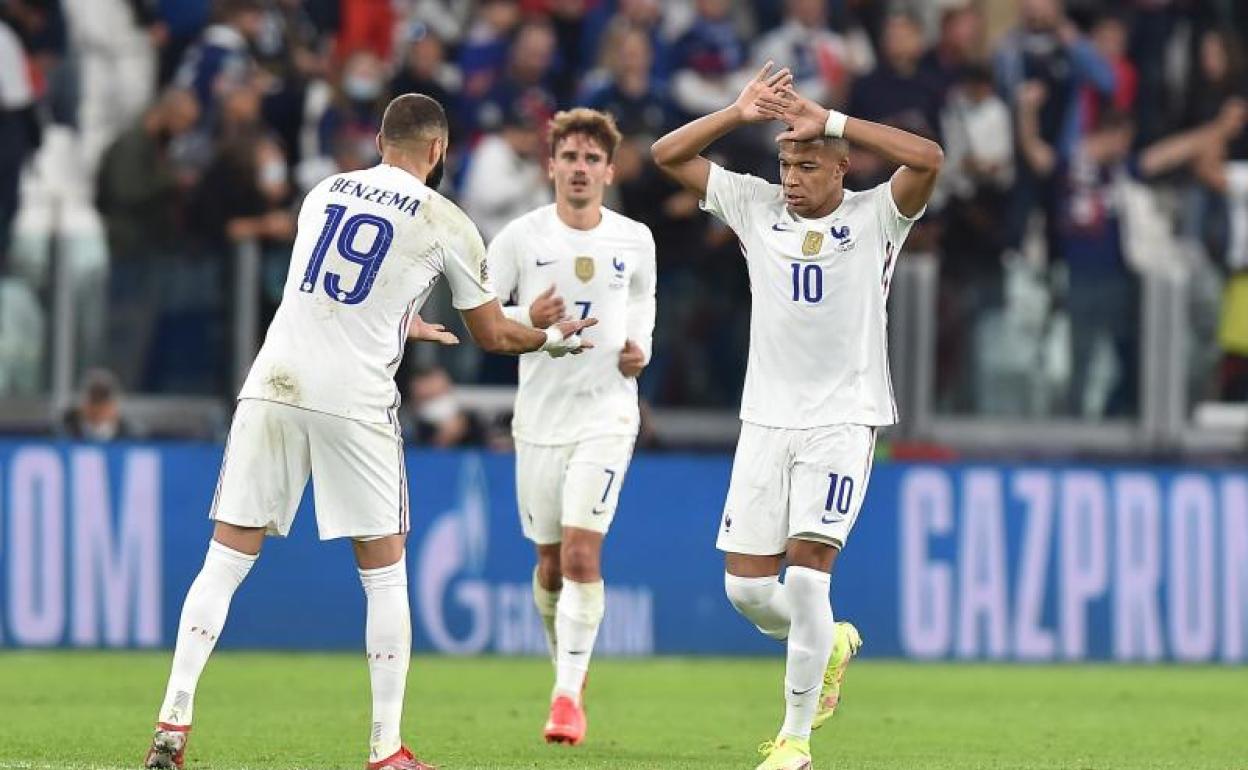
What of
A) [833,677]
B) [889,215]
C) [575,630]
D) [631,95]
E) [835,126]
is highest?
[631,95]

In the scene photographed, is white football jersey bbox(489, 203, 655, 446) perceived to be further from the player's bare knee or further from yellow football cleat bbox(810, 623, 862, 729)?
the player's bare knee

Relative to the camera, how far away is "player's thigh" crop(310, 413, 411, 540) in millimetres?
9281

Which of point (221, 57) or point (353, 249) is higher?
point (221, 57)

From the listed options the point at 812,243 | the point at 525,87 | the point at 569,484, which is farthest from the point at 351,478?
the point at 525,87

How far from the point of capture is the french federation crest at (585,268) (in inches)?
478

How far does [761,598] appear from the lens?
10.1 metres

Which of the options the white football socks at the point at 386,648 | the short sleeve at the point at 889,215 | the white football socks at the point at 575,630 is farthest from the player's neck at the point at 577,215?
the white football socks at the point at 386,648

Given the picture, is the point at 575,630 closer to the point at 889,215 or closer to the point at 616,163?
the point at 889,215

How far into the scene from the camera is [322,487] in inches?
367

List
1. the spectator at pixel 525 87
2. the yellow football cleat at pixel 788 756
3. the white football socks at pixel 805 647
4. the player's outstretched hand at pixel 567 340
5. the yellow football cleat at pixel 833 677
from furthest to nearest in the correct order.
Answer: the spectator at pixel 525 87 < the yellow football cleat at pixel 833 677 < the player's outstretched hand at pixel 567 340 < the white football socks at pixel 805 647 < the yellow football cleat at pixel 788 756

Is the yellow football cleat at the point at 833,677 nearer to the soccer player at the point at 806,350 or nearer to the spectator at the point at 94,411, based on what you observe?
the soccer player at the point at 806,350

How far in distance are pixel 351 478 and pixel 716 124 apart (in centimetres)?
201

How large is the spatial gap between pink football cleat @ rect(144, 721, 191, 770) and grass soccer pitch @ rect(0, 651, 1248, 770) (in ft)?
1.22

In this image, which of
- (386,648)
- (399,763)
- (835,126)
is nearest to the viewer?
(399,763)
